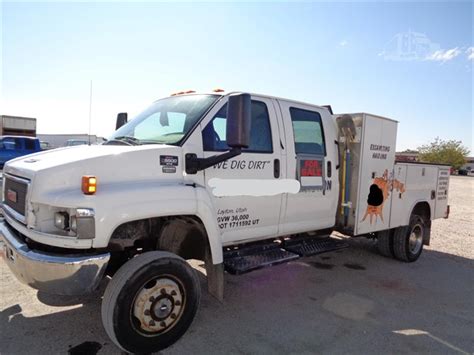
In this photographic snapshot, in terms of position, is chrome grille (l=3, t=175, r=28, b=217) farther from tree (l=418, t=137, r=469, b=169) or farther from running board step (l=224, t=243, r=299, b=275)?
→ tree (l=418, t=137, r=469, b=169)

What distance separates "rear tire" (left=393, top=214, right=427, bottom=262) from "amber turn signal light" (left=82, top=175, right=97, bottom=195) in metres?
5.20

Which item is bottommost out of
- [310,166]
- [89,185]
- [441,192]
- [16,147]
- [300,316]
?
[300,316]

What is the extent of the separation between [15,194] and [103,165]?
3.19ft

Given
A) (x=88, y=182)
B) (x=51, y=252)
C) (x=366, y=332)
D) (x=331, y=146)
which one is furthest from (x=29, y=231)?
(x=331, y=146)

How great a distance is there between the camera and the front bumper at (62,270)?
2.74 metres

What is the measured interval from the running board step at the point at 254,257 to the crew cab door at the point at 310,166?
0.86 ft

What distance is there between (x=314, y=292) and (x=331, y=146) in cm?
192

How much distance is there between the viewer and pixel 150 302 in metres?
3.11

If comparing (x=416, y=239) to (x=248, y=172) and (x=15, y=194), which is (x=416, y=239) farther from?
(x=15, y=194)

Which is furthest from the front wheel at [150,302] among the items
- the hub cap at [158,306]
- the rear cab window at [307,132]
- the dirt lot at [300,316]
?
the rear cab window at [307,132]

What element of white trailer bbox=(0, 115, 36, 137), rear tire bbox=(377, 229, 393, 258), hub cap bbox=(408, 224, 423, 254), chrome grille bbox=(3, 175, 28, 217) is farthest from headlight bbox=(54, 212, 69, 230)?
white trailer bbox=(0, 115, 36, 137)

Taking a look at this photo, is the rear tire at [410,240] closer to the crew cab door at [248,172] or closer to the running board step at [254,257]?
the running board step at [254,257]

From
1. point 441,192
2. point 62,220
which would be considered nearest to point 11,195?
point 62,220

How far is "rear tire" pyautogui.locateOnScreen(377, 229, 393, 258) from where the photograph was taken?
6.36 meters
